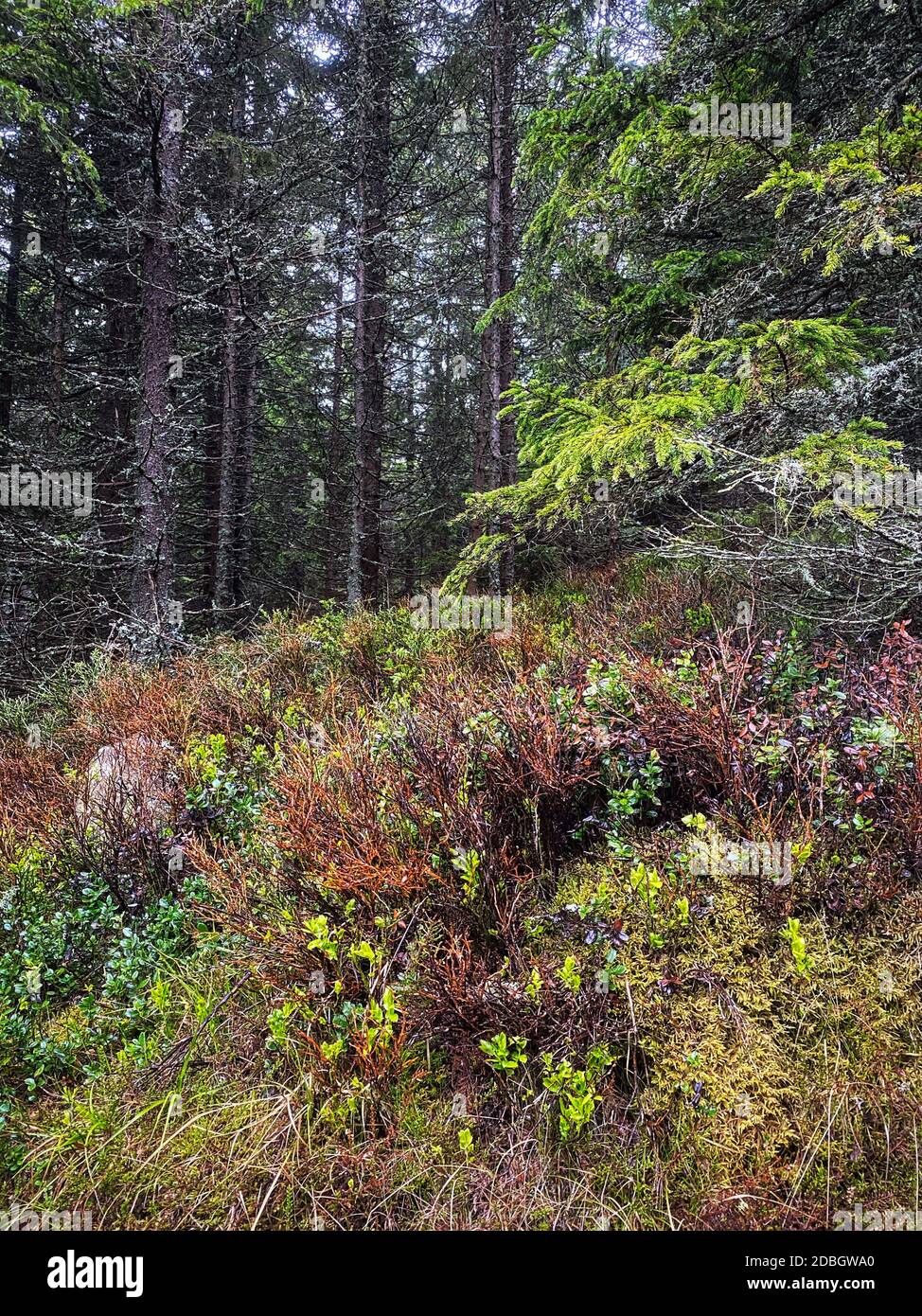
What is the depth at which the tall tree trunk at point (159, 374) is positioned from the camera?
7832 mm

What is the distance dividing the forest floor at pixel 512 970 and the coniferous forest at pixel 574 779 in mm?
17

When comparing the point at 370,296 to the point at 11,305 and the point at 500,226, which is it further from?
the point at 11,305

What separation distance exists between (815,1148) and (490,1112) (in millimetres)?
1000

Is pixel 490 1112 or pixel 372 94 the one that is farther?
pixel 372 94

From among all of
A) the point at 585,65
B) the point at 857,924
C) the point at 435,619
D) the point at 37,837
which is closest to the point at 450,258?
the point at 585,65

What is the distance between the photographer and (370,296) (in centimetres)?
958

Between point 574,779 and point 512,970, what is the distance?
90 centimetres

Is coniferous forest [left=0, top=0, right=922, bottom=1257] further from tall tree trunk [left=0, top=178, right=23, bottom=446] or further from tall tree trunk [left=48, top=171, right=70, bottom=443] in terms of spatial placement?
tall tree trunk [left=0, top=178, right=23, bottom=446]

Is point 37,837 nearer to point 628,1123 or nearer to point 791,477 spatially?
point 628,1123

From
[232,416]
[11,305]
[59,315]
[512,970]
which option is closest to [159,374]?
[232,416]

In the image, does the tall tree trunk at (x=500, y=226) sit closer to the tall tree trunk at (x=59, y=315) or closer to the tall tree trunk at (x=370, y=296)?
the tall tree trunk at (x=370, y=296)

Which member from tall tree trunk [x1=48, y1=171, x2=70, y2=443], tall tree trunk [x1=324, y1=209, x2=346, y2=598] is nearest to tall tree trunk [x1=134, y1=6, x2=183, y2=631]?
tall tree trunk [x1=48, y1=171, x2=70, y2=443]

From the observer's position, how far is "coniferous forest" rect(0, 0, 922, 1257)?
1917 millimetres

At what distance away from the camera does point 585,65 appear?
7297 mm
